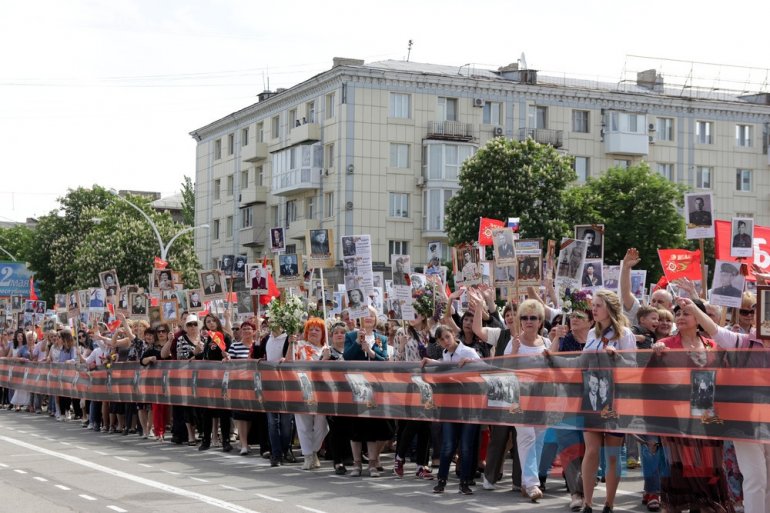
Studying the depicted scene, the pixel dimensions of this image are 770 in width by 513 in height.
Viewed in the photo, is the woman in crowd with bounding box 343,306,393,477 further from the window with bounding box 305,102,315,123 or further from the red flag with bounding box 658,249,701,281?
the window with bounding box 305,102,315,123

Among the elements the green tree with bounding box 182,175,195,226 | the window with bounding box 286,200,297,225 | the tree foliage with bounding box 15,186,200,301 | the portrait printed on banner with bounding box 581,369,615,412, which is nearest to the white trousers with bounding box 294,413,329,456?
the portrait printed on banner with bounding box 581,369,615,412

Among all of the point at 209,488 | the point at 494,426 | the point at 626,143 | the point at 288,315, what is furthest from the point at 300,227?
the point at 494,426

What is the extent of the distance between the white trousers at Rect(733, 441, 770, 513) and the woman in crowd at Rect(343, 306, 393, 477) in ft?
19.7

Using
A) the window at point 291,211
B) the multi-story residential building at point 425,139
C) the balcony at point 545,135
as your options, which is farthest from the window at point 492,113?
the window at point 291,211

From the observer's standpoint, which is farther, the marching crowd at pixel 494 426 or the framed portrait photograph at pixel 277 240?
the framed portrait photograph at pixel 277 240

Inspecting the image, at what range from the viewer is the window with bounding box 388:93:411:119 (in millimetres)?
62875

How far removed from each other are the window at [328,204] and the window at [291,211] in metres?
3.77

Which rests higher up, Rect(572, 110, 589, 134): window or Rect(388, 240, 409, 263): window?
Rect(572, 110, 589, 134): window

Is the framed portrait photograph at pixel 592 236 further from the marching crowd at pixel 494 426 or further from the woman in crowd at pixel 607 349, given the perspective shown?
the woman in crowd at pixel 607 349

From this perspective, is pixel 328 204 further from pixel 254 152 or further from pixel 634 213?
pixel 634 213

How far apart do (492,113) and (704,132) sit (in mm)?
12546

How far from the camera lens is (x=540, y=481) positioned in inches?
528

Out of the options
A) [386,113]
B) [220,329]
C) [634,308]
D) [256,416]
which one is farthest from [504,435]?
[386,113]

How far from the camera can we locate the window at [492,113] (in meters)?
64.6
